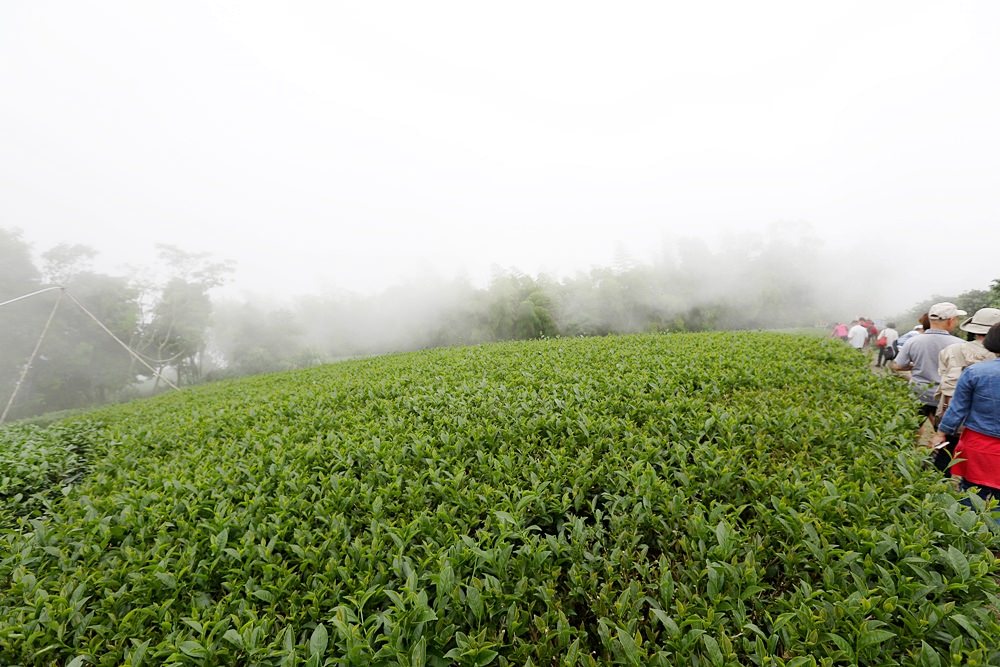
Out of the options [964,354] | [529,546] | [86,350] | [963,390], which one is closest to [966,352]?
[964,354]

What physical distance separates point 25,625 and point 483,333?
21694 mm

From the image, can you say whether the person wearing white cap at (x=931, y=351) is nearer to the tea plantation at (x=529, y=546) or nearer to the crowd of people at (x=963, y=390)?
the crowd of people at (x=963, y=390)

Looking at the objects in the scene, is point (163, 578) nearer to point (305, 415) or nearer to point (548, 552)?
point (548, 552)

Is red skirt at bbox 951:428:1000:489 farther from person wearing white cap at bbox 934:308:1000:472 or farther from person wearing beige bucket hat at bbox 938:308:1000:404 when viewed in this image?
person wearing beige bucket hat at bbox 938:308:1000:404

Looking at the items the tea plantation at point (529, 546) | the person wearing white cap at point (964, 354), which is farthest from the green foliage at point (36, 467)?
the person wearing white cap at point (964, 354)

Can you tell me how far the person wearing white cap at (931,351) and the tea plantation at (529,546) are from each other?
0.78 metres

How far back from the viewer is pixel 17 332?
17.3 meters

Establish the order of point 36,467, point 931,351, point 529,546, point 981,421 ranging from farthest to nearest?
point 931,351, point 36,467, point 981,421, point 529,546

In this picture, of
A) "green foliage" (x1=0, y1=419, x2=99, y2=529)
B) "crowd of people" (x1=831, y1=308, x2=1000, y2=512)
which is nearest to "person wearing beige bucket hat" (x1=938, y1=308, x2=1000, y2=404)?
"crowd of people" (x1=831, y1=308, x2=1000, y2=512)

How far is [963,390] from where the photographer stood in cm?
252

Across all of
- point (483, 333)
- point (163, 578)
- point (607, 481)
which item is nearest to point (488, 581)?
point (607, 481)

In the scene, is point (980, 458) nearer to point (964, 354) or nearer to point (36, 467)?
point (964, 354)

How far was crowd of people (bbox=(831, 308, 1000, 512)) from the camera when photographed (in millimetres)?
2408

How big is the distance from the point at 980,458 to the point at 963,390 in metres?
0.43
